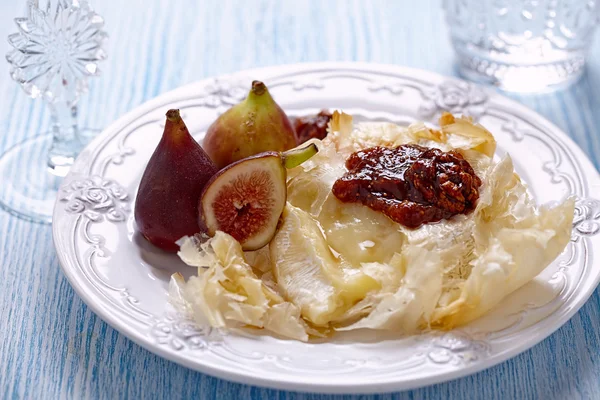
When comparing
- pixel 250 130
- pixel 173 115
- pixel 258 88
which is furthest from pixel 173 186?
pixel 258 88

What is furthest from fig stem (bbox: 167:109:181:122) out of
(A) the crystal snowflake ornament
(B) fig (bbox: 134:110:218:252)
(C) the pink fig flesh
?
(A) the crystal snowflake ornament

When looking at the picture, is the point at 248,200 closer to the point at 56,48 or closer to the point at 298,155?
the point at 298,155

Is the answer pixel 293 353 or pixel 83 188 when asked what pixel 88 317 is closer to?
pixel 83 188

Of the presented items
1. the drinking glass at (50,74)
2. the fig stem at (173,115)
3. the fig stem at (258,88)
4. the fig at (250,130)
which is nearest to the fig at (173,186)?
the fig stem at (173,115)

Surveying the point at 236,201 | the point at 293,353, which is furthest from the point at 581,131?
the point at 293,353

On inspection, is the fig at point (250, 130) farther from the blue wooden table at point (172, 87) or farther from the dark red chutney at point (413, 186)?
the blue wooden table at point (172, 87)

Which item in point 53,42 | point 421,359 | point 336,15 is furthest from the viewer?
point 336,15

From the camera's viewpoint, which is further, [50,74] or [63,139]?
[63,139]
